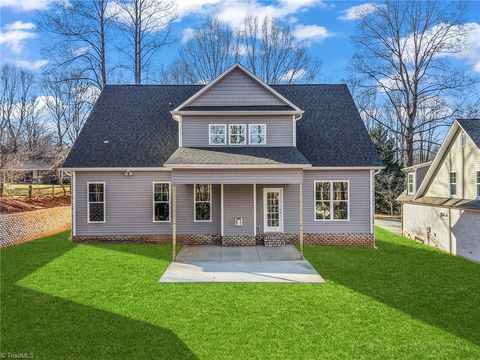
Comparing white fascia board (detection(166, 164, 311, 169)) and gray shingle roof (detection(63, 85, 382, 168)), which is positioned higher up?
gray shingle roof (detection(63, 85, 382, 168))

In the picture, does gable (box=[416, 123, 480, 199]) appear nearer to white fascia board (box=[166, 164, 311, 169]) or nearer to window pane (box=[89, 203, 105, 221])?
white fascia board (box=[166, 164, 311, 169])

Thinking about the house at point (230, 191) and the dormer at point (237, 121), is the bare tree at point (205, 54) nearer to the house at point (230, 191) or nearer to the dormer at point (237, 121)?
the dormer at point (237, 121)

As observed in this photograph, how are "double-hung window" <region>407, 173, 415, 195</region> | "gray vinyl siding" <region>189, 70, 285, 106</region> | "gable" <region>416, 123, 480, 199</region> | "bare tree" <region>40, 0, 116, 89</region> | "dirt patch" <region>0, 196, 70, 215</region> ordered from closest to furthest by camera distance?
"gable" <region>416, 123, 480, 199</region> → "gray vinyl siding" <region>189, 70, 285, 106</region> → "dirt patch" <region>0, 196, 70, 215</region> → "double-hung window" <region>407, 173, 415, 195</region> → "bare tree" <region>40, 0, 116, 89</region>

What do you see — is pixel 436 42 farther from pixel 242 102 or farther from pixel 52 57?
pixel 52 57

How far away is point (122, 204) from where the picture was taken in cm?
1510

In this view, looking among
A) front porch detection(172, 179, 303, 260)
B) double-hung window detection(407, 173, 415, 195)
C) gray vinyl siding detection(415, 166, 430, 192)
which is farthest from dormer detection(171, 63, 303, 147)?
double-hung window detection(407, 173, 415, 195)

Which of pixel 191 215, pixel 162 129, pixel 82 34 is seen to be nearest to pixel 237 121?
pixel 162 129

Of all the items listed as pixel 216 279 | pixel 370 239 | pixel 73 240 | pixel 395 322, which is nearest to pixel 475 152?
pixel 370 239

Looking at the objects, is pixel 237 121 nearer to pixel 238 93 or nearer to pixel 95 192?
pixel 238 93

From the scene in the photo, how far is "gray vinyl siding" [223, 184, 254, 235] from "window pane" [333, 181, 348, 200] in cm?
362

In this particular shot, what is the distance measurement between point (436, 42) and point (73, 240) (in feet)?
91.5

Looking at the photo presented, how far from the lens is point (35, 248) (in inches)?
539

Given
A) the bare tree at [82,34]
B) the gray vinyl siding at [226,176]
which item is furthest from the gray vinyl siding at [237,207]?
→ the bare tree at [82,34]

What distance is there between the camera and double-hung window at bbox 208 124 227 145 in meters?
15.0
